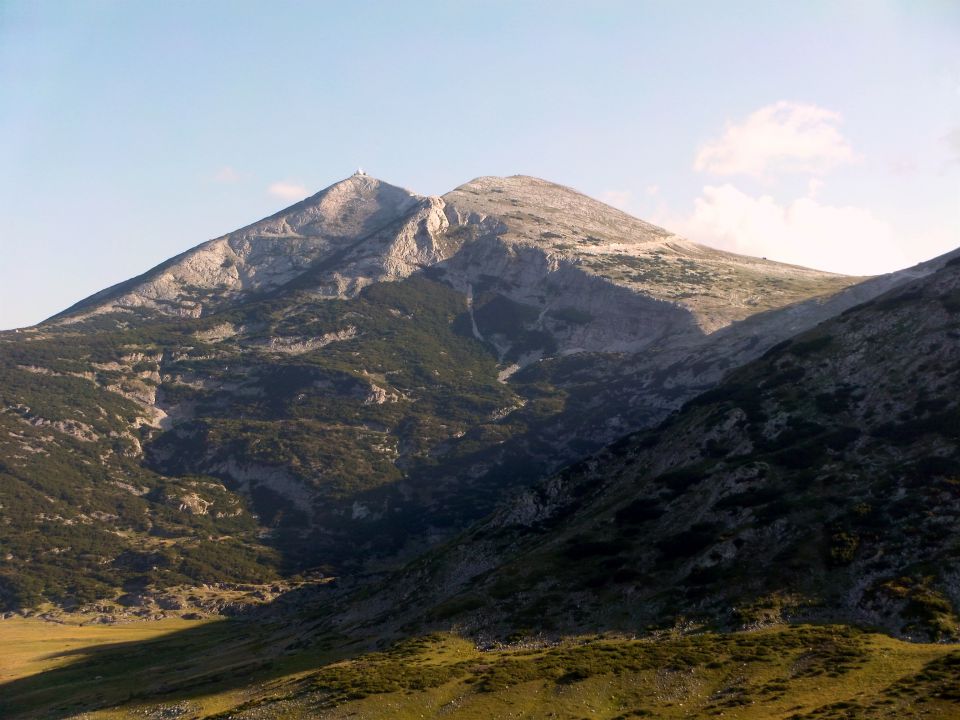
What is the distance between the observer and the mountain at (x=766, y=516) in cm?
8069

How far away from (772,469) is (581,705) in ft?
168

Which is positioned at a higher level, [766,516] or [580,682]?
[766,516]

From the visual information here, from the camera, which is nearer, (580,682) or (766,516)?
(580,682)

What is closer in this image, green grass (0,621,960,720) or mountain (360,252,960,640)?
green grass (0,621,960,720)

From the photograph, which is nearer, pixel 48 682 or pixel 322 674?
pixel 322 674

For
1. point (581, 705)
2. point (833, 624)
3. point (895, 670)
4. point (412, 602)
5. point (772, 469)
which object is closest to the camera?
point (895, 670)

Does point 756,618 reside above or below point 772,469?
below

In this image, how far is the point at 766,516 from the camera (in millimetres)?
95438

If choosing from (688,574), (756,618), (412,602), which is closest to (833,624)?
(756,618)

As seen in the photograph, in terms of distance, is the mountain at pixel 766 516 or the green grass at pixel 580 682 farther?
the mountain at pixel 766 516

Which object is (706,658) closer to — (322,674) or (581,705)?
(581,705)

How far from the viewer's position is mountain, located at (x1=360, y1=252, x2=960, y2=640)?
265 feet

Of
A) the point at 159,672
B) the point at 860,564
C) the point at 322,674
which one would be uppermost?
the point at 860,564

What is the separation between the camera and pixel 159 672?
118 metres
